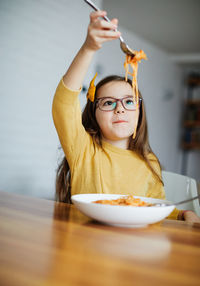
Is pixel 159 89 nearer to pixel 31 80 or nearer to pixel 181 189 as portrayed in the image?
pixel 31 80

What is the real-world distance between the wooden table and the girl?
1.23 feet

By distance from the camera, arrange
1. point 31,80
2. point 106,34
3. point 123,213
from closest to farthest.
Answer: point 123,213 < point 106,34 < point 31,80

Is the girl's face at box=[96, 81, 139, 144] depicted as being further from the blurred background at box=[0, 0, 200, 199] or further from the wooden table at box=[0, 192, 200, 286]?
the blurred background at box=[0, 0, 200, 199]

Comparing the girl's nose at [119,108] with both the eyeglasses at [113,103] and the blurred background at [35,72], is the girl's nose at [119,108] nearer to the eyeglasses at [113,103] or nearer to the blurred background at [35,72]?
the eyeglasses at [113,103]

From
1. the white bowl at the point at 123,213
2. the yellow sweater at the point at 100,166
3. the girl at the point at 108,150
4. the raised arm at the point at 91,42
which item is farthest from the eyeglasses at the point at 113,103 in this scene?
the white bowl at the point at 123,213

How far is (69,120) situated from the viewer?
1.00 metres

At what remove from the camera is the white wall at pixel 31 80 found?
2348 millimetres

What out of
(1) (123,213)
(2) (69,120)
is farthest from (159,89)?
(1) (123,213)

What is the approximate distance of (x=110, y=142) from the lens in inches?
52.5

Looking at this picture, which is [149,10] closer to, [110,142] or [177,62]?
[177,62]

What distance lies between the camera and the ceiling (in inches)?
142

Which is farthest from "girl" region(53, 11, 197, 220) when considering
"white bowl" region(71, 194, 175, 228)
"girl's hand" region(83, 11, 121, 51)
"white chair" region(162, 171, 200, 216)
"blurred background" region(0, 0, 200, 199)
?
"blurred background" region(0, 0, 200, 199)

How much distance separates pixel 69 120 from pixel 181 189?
26.1 inches

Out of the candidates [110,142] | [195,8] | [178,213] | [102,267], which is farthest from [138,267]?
[195,8]
